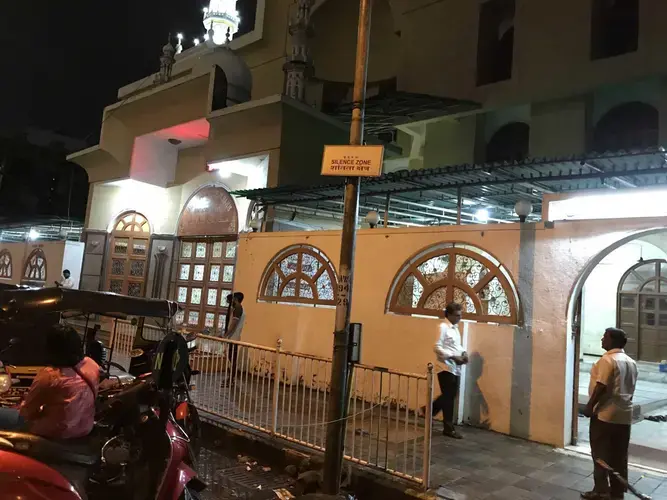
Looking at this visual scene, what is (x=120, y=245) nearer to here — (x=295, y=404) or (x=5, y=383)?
(x=295, y=404)

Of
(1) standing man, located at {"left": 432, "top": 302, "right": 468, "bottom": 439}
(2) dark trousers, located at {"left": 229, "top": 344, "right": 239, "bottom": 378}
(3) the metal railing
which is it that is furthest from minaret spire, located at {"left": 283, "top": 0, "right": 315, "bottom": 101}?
(1) standing man, located at {"left": 432, "top": 302, "right": 468, "bottom": 439}

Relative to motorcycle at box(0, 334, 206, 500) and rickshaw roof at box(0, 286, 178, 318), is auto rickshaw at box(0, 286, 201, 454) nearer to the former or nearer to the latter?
rickshaw roof at box(0, 286, 178, 318)

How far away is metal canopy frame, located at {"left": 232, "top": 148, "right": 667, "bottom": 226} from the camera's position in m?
6.71

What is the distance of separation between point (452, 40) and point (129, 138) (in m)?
11.1

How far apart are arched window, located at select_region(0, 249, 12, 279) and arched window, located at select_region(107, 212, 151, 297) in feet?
22.9

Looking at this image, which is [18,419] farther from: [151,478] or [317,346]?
[317,346]

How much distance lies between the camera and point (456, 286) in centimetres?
827

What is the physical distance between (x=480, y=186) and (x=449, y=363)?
10.2 feet

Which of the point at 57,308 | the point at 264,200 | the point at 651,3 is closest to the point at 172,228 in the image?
the point at 264,200

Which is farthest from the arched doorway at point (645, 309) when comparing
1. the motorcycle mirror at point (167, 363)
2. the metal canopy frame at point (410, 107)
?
the motorcycle mirror at point (167, 363)

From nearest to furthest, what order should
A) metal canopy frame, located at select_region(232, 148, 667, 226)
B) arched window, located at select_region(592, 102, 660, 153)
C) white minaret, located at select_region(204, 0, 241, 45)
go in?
1. metal canopy frame, located at select_region(232, 148, 667, 226)
2. arched window, located at select_region(592, 102, 660, 153)
3. white minaret, located at select_region(204, 0, 241, 45)

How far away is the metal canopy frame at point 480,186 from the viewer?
6.71 m

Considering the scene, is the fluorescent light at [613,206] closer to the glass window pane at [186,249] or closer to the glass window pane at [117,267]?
the glass window pane at [186,249]

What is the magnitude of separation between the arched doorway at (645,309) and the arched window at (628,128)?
3259 millimetres
